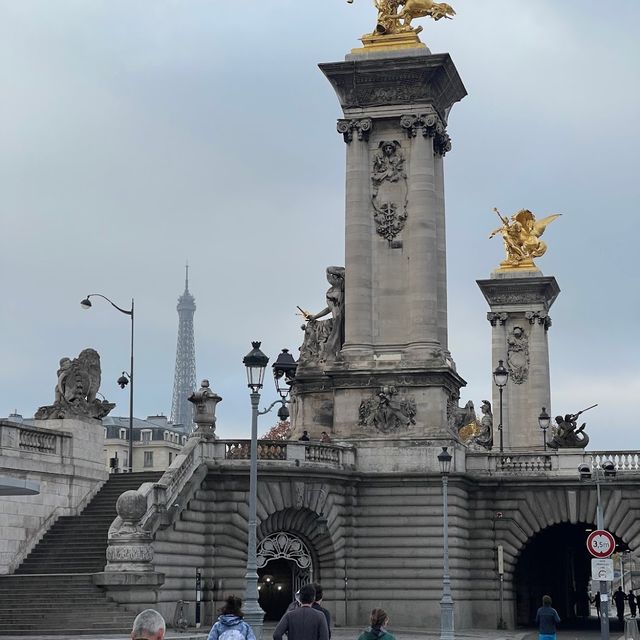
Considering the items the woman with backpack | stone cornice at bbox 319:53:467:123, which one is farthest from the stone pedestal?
the woman with backpack

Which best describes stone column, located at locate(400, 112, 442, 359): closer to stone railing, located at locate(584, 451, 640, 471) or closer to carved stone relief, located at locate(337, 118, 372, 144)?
carved stone relief, located at locate(337, 118, 372, 144)

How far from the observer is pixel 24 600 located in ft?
139

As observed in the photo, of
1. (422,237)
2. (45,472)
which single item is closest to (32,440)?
(45,472)

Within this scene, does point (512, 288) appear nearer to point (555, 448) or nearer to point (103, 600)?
point (555, 448)

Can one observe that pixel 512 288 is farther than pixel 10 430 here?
Yes

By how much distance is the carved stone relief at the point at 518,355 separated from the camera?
91.3 m

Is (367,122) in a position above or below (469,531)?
above

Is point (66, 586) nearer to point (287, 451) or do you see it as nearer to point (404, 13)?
point (287, 451)

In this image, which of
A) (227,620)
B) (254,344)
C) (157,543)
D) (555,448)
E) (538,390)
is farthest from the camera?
(538,390)

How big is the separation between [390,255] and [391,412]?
21.8 ft

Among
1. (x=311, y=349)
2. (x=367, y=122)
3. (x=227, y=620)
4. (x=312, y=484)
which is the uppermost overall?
(x=367, y=122)

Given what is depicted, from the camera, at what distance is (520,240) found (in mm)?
94500

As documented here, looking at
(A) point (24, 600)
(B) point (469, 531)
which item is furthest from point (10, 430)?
(B) point (469, 531)

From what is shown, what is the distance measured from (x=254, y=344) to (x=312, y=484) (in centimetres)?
1896
